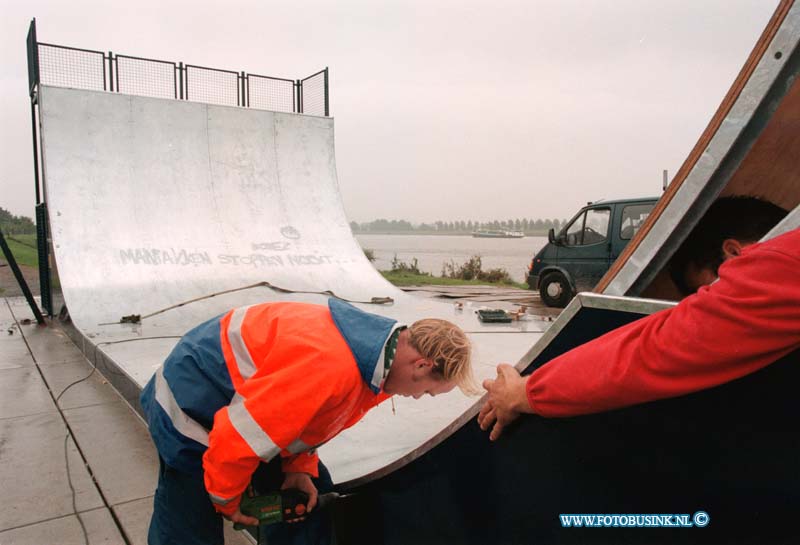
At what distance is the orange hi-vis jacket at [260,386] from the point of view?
5.69 ft

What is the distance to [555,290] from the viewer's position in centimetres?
1086

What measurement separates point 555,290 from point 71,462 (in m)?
8.72

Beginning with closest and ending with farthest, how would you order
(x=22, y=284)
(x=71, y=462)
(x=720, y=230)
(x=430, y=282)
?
(x=720, y=230)
(x=71, y=462)
(x=22, y=284)
(x=430, y=282)

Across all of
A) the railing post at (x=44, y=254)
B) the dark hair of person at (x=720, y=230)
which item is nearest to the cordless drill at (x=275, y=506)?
the dark hair of person at (x=720, y=230)

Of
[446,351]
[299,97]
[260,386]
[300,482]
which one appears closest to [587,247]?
[299,97]

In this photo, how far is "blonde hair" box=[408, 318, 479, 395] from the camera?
6.27ft

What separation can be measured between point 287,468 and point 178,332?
470 cm

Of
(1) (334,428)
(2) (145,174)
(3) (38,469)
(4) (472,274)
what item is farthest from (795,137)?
(4) (472,274)

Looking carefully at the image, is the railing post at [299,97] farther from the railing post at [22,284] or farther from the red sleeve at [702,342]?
the red sleeve at [702,342]

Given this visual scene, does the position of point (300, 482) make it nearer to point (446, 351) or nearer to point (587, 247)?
point (446, 351)

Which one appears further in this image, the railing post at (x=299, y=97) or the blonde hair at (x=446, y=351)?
the railing post at (x=299, y=97)

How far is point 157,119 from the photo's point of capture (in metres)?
9.45

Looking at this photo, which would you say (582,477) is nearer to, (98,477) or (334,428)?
(334,428)

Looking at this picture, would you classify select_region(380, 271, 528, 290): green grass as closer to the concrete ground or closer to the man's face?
the concrete ground
